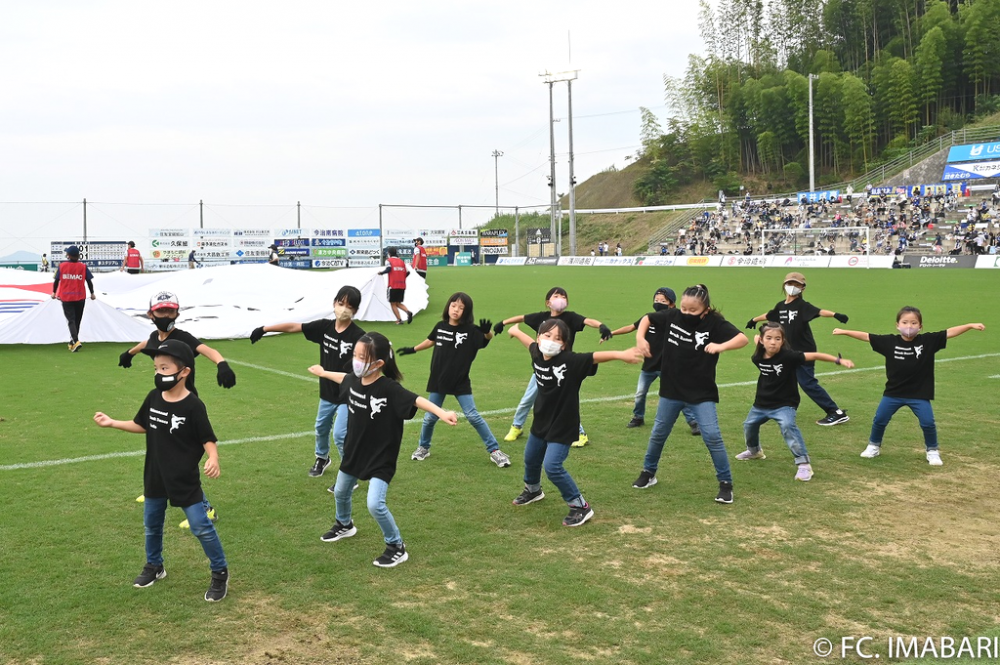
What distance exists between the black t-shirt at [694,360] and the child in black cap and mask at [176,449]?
3846 mm

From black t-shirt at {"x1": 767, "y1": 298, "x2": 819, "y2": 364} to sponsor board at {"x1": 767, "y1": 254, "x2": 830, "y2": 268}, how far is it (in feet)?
114

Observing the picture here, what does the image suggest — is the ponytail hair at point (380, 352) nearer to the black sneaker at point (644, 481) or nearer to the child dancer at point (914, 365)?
the black sneaker at point (644, 481)

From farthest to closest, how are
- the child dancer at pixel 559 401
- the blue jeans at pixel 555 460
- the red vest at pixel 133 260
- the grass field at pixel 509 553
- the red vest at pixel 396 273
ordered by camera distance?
1. the red vest at pixel 133 260
2. the red vest at pixel 396 273
3. the blue jeans at pixel 555 460
4. the child dancer at pixel 559 401
5. the grass field at pixel 509 553

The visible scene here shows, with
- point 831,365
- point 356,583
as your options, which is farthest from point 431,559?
point 831,365

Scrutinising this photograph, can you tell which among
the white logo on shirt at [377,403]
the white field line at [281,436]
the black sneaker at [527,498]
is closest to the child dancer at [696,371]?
the black sneaker at [527,498]

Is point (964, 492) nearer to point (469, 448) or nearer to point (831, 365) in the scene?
point (469, 448)

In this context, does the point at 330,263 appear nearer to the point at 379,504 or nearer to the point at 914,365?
the point at 914,365

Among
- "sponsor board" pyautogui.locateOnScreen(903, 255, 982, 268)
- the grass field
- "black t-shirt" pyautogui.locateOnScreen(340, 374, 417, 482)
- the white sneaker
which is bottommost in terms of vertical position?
the grass field

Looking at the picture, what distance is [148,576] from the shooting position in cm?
547

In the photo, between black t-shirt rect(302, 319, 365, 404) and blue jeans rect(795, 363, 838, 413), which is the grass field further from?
black t-shirt rect(302, 319, 365, 404)

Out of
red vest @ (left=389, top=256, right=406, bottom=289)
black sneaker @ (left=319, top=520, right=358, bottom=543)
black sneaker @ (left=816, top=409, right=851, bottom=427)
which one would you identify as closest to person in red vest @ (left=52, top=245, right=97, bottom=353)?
red vest @ (left=389, top=256, right=406, bottom=289)

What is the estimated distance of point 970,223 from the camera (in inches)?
1839

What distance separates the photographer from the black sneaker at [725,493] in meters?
7.14

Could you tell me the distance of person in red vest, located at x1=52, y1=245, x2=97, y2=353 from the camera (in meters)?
15.8
